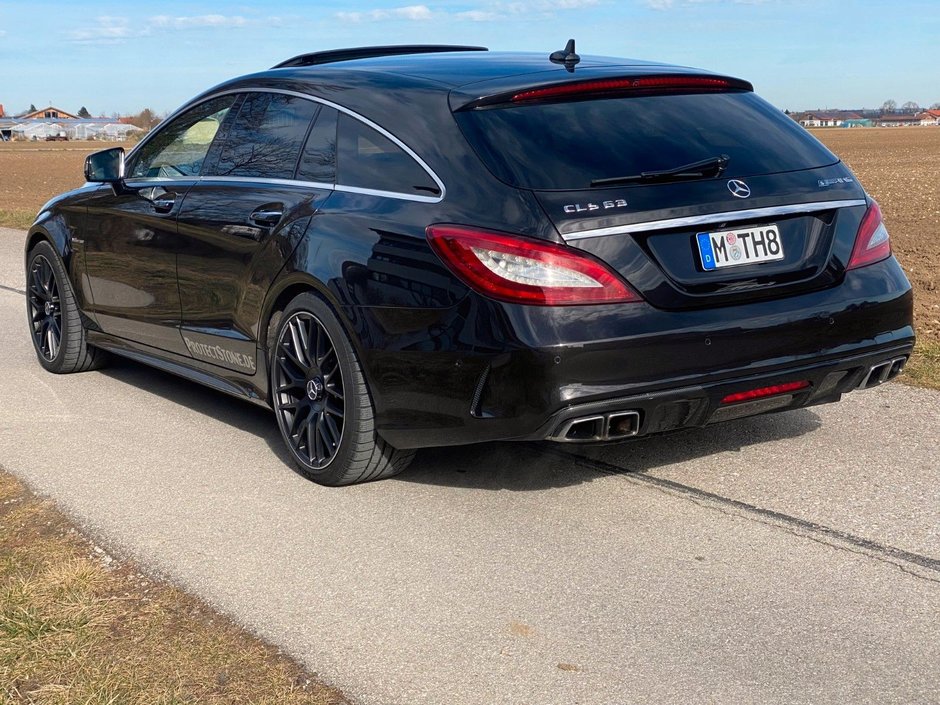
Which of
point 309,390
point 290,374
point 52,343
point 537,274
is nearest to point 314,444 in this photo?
point 309,390

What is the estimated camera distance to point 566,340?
4.13 meters

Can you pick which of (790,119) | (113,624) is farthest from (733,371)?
(113,624)

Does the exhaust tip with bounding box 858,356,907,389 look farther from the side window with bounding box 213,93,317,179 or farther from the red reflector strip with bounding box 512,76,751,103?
the side window with bounding box 213,93,317,179

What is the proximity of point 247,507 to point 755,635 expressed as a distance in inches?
85.0

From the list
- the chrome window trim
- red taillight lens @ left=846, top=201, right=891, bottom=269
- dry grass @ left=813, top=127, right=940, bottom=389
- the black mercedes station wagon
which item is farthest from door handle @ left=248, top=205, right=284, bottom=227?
dry grass @ left=813, top=127, right=940, bottom=389

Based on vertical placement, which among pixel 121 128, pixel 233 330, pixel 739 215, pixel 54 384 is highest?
pixel 739 215

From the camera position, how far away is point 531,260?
415 centimetres

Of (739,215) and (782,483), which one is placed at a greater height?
(739,215)

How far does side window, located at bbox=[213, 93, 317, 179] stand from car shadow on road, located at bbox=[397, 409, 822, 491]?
1.40 meters

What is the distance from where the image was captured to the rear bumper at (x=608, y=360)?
13.6 ft

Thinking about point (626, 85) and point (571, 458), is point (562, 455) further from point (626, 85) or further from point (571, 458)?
point (626, 85)

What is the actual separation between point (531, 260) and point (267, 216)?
155 cm

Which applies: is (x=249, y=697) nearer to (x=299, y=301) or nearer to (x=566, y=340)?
(x=566, y=340)

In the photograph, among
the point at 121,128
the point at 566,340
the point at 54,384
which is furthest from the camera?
the point at 121,128
